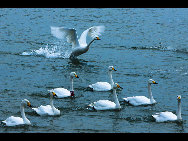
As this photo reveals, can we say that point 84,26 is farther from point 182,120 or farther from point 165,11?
point 182,120

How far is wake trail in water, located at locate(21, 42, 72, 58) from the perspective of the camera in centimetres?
2667


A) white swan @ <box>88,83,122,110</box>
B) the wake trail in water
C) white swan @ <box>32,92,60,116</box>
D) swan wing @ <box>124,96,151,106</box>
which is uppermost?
the wake trail in water

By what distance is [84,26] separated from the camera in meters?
34.7

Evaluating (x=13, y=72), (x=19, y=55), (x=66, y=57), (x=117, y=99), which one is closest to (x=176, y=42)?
(x=66, y=57)

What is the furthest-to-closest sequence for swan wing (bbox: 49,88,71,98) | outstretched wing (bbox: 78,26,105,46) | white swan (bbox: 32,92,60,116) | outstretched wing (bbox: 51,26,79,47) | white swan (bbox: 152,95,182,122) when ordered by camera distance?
1. outstretched wing (bbox: 78,26,105,46)
2. outstretched wing (bbox: 51,26,79,47)
3. swan wing (bbox: 49,88,71,98)
4. white swan (bbox: 32,92,60,116)
5. white swan (bbox: 152,95,182,122)

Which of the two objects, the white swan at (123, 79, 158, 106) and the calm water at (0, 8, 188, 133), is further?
the white swan at (123, 79, 158, 106)

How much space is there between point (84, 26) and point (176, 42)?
7542mm

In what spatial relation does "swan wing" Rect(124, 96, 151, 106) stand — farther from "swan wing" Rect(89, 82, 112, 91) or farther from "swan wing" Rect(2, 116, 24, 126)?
"swan wing" Rect(2, 116, 24, 126)

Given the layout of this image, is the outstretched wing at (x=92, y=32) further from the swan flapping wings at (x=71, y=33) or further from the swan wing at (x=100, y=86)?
the swan wing at (x=100, y=86)

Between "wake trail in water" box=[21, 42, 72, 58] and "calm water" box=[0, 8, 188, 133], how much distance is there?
0.01m

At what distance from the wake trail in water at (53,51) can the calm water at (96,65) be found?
11 millimetres

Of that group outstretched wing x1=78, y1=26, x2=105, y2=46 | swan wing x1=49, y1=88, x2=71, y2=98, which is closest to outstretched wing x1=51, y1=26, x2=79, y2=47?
outstretched wing x1=78, y1=26, x2=105, y2=46

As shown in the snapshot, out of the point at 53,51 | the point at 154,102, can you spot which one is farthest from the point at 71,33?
the point at 154,102

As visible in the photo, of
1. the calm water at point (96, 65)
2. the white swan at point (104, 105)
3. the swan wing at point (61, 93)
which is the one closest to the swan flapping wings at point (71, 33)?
the calm water at point (96, 65)
